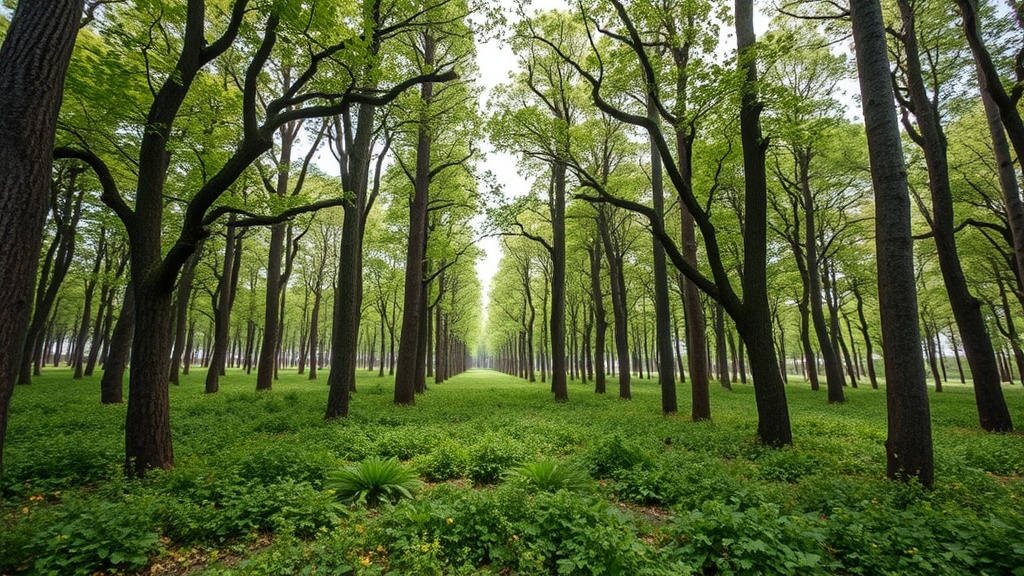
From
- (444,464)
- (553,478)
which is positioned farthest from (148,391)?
(553,478)

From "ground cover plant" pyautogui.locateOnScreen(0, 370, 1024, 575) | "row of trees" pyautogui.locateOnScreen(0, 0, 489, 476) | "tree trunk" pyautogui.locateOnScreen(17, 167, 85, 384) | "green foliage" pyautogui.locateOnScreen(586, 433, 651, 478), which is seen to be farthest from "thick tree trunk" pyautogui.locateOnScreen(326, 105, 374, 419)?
"tree trunk" pyautogui.locateOnScreen(17, 167, 85, 384)

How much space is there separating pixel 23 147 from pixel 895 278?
1089 centimetres

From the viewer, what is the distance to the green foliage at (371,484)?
5.19 meters

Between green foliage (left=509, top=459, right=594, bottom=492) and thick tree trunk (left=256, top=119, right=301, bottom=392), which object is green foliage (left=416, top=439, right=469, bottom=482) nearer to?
green foliage (left=509, top=459, right=594, bottom=492)

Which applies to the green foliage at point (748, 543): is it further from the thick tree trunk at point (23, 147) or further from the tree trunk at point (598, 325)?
the tree trunk at point (598, 325)

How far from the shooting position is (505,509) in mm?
4344

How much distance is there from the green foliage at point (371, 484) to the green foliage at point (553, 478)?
65.2 inches

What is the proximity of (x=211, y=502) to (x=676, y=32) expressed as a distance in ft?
43.7

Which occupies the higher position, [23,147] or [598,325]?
[23,147]

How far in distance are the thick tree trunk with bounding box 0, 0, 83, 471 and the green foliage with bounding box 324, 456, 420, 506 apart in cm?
321

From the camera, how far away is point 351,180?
460 inches

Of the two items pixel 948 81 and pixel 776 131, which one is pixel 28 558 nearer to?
pixel 776 131

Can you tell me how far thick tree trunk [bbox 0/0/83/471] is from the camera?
3604 millimetres

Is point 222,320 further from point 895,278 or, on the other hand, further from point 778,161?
point 778,161
